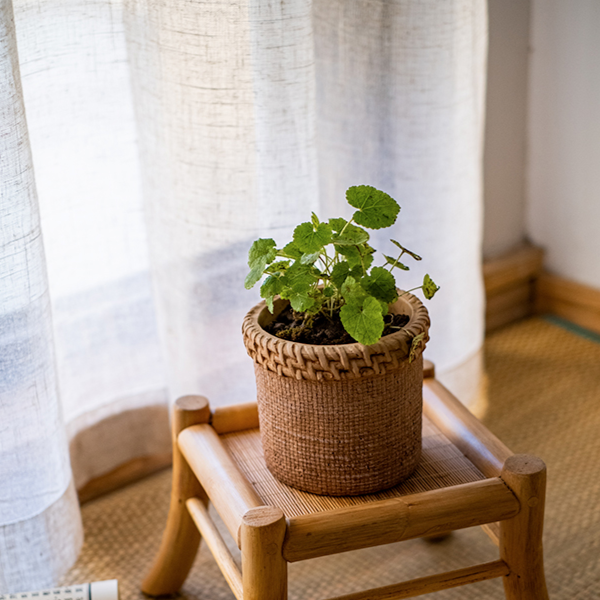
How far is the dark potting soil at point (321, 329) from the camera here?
0.77m

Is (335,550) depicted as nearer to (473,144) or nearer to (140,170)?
(140,170)

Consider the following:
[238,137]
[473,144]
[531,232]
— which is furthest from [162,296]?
[531,232]

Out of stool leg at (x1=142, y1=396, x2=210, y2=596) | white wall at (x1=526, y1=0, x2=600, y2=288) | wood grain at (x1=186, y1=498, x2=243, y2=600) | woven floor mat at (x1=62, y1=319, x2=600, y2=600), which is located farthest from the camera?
white wall at (x1=526, y1=0, x2=600, y2=288)

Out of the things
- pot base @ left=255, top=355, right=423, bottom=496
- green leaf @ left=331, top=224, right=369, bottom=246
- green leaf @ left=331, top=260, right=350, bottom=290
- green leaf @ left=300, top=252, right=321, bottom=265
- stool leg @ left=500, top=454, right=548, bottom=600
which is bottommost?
stool leg @ left=500, top=454, right=548, bottom=600

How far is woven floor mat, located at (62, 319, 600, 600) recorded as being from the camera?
3.48ft

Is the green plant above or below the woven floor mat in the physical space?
above

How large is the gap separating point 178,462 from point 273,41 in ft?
1.74

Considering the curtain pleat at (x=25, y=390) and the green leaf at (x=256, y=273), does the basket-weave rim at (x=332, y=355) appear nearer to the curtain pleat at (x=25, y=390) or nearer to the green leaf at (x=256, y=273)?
the green leaf at (x=256, y=273)

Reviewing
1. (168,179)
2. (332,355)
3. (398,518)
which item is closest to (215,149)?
(168,179)

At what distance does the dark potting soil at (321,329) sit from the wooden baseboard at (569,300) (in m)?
0.98

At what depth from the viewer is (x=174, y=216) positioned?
1074 millimetres

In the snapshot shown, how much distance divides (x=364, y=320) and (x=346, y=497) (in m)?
0.19

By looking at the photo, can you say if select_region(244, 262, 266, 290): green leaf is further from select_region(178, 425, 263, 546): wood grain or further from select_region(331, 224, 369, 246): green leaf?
select_region(178, 425, 263, 546): wood grain

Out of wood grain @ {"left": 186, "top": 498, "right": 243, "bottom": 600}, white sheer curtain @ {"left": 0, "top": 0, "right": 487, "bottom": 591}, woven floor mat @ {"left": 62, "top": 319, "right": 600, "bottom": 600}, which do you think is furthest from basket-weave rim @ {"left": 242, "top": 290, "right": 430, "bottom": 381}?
woven floor mat @ {"left": 62, "top": 319, "right": 600, "bottom": 600}
